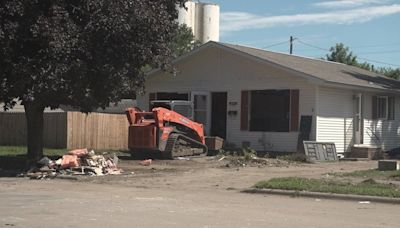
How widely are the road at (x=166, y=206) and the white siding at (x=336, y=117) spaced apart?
931cm

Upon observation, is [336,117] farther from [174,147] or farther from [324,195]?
[324,195]

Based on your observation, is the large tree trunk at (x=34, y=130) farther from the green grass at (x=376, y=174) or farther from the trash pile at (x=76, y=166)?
the green grass at (x=376, y=174)

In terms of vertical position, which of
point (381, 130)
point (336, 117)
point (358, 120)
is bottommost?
point (381, 130)

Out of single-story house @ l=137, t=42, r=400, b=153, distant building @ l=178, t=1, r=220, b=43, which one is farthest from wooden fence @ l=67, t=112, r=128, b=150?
distant building @ l=178, t=1, r=220, b=43

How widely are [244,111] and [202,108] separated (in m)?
2.34

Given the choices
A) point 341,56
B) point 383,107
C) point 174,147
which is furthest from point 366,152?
point 341,56

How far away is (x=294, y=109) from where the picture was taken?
86.8 feet

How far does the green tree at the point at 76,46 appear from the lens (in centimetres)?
1664

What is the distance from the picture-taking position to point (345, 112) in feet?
90.6

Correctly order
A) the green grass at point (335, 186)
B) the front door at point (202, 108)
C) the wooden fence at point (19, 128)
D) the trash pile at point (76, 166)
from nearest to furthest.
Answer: the green grass at point (335, 186)
the trash pile at point (76, 166)
the front door at point (202, 108)
the wooden fence at point (19, 128)

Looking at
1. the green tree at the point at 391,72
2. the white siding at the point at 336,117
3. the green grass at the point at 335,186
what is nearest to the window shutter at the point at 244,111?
the white siding at the point at 336,117

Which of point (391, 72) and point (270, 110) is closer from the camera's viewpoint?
point (270, 110)

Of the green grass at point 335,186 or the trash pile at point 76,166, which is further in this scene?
the trash pile at point 76,166

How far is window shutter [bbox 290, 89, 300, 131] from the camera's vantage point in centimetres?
2636
